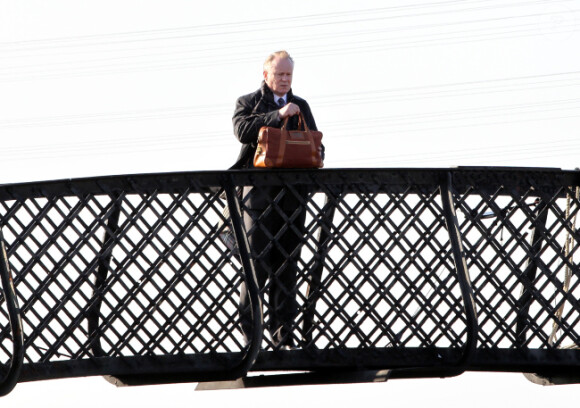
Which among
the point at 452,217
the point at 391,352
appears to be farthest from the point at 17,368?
the point at 452,217

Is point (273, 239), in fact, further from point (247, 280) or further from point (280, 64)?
point (280, 64)

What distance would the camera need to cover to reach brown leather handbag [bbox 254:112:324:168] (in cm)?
957

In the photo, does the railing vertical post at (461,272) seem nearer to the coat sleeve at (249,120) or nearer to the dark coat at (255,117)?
the dark coat at (255,117)

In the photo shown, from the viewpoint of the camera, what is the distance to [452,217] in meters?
9.87

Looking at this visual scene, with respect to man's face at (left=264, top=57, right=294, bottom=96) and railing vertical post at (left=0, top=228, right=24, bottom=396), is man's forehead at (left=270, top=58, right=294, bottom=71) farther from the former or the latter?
railing vertical post at (left=0, top=228, right=24, bottom=396)

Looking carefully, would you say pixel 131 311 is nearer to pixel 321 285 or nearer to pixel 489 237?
pixel 321 285

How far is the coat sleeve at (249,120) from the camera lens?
31.9 ft

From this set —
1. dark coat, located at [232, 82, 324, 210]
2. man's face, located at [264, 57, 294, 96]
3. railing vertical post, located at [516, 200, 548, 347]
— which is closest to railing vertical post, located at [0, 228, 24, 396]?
dark coat, located at [232, 82, 324, 210]

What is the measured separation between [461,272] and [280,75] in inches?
80.8

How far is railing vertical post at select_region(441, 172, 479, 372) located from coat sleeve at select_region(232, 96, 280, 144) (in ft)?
4.64

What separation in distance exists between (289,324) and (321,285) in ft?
1.25

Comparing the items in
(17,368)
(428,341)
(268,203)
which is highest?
(268,203)

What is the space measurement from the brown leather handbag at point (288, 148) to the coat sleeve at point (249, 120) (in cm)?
9

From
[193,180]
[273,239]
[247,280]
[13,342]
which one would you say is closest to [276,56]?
[193,180]
